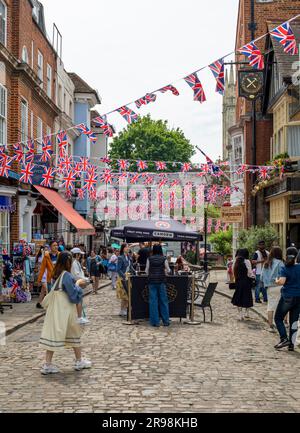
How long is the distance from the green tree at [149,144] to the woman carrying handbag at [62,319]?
50.3 m

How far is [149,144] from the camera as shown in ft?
196

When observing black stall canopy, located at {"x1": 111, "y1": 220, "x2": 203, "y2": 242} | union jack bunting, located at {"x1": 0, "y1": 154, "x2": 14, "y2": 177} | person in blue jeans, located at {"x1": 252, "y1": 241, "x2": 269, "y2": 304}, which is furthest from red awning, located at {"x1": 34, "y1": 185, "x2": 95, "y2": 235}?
person in blue jeans, located at {"x1": 252, "y1": 241, "x2": 269, "y2": 304}

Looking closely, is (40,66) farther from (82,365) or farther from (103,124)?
(82,365)

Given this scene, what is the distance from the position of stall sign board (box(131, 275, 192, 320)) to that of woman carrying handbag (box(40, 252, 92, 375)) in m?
5.01

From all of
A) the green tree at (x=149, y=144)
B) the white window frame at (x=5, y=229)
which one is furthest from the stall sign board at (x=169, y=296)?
the green tree at (x=149, y=144)

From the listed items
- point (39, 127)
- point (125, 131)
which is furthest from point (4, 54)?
point (125, 131)

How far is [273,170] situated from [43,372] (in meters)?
17.5

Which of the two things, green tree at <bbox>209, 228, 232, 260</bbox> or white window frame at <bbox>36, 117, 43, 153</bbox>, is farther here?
green tree at <bbox>209, 228, 232, 260</bbox>

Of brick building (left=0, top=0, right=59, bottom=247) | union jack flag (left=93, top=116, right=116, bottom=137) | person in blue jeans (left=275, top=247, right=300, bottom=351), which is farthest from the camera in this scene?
brick building (left=0, top=0, right=59, bottom=247)

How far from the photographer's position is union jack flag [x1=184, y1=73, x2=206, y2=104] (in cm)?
1658

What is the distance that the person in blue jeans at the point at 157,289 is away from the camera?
1372 cm

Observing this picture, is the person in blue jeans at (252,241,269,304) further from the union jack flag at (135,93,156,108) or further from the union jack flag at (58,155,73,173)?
the union jack flag at (58,155,73,173)

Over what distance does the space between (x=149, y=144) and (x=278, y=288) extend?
156 feet
